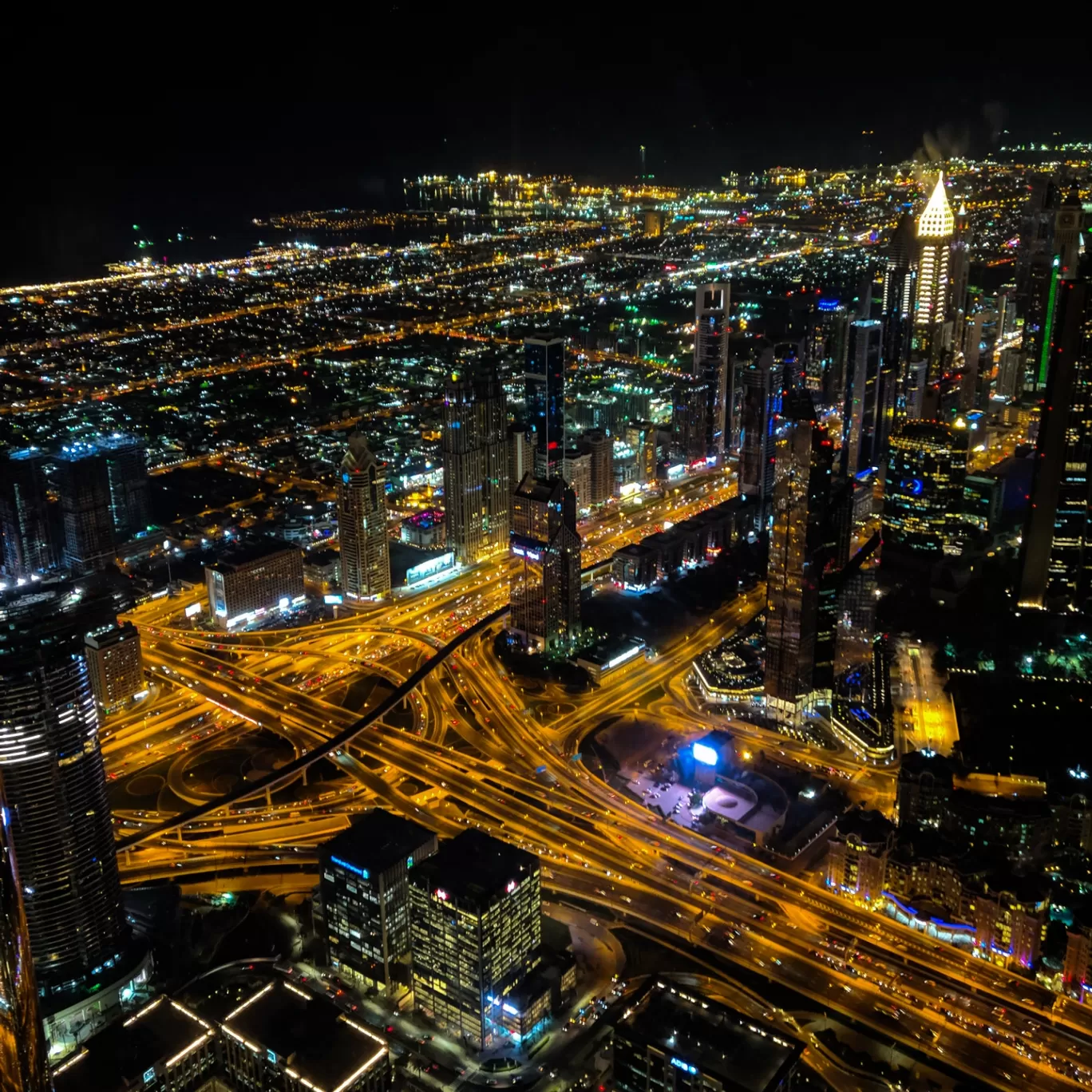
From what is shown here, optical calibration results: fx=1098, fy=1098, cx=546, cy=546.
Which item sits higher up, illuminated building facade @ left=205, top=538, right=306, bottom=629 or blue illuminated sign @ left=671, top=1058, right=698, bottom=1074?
illuminated building facade @ left=205, top=538, right=306, bottom=629

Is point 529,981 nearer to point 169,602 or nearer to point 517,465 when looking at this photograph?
point 169,602

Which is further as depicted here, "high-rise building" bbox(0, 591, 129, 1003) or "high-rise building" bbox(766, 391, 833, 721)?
"high-rise building" bbox(766, 391, 833, 721)

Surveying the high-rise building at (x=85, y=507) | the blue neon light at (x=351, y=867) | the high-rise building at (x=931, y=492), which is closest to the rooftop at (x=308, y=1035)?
the blue neon light at (x=351, y=867)

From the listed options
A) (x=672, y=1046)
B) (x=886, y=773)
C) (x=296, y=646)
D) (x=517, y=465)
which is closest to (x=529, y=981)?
(x=672, y=1046)

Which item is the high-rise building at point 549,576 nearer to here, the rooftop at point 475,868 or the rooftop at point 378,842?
the rooftop at point 378,842

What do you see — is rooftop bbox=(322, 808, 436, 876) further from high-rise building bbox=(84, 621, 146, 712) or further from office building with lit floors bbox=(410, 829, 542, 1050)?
high-rise building bbox=(84, 621, 146, 712)

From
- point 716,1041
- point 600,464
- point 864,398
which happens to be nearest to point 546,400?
point 600,464

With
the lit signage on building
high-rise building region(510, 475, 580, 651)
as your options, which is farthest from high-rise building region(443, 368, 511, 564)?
Result: the lit signage on building
